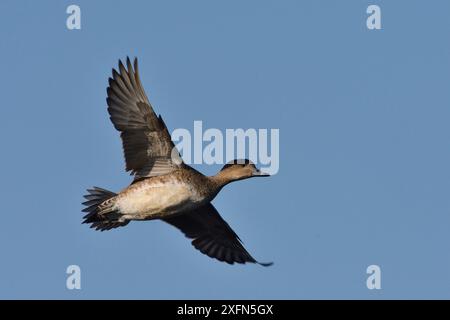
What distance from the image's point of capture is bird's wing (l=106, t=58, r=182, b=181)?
16.4 meters

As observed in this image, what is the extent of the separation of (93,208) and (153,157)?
118 centimetres

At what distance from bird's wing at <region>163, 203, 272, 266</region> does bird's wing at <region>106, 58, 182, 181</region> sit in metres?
1.92

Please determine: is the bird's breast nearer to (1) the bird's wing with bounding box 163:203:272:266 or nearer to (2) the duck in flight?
(2) the duck in flight

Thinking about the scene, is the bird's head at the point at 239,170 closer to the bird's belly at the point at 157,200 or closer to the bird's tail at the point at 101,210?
the bird's belly at the point at 157,200

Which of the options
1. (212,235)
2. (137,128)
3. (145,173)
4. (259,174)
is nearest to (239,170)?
(259,174)

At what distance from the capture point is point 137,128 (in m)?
16.4

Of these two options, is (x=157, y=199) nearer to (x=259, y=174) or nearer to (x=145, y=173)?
(x=145, y=173)

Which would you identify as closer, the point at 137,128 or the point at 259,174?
the point at 137,128

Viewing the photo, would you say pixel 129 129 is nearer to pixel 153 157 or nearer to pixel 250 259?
pixel 153 157

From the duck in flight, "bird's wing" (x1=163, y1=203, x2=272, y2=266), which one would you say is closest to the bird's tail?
the duck in flight

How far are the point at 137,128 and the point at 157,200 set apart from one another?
1047 mm

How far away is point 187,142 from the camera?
55.0ft
